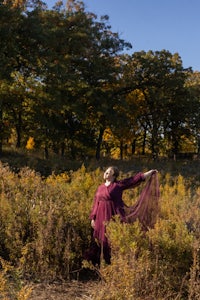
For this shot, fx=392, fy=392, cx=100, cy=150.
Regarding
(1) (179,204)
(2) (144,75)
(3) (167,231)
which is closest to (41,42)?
(2) (144,75)

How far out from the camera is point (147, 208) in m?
5.94

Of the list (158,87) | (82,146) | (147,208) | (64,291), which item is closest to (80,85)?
(82,146)

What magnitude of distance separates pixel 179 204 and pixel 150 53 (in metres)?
25.1

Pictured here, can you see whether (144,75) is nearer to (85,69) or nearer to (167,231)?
(85,69)

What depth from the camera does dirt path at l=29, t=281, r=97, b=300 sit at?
469 centimetres

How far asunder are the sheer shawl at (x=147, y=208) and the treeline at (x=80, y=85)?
1452 centimetres

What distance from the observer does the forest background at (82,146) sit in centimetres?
439

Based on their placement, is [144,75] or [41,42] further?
[144,75]

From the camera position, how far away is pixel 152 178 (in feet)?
20.0

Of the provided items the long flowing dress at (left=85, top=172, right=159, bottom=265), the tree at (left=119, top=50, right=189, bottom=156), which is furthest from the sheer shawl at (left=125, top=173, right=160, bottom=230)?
the tree at (left=119, top=50, right=189, bottom=156)

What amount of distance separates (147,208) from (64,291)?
69.9 inches

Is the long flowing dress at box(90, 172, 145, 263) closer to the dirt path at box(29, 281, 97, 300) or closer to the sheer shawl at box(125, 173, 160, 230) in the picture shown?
the sheer shawl at box(125, 173, 160, 230)

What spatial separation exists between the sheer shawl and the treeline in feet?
47.6

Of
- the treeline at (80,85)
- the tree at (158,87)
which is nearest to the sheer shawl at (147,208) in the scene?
the treeline at (80,85)
